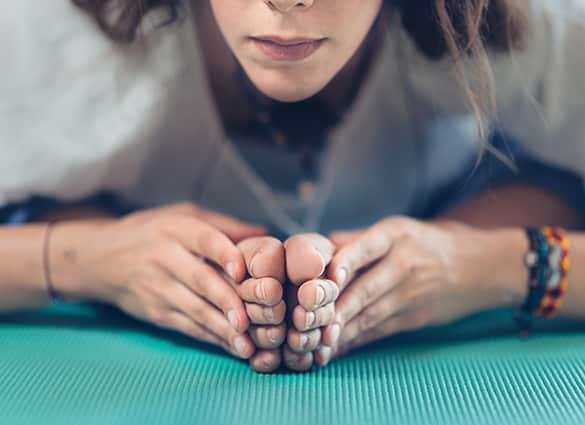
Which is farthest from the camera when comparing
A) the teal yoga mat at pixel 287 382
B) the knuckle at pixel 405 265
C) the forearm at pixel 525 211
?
the forearm at pixel 525 211

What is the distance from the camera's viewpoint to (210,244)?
0.56 meters

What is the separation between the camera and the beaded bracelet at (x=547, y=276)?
0.63 meters

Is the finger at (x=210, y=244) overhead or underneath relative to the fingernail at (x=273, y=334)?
overhead

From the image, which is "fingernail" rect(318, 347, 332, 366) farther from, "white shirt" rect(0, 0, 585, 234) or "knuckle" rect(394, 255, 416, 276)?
"white shirt" rect(0, 0, 585, 234)

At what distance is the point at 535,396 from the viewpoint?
1.65 ft

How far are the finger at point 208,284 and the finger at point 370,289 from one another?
0.23 ft

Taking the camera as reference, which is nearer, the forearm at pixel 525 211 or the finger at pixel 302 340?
the finger at pixel 302 340

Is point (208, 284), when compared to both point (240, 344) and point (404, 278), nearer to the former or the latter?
point (240, 344)

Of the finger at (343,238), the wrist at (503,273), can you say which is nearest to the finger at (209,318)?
the finger at (343,238)

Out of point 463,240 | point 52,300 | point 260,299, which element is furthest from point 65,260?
point 463,240

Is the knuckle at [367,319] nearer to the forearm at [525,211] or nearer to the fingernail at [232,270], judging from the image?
the fingernail at [232,270]

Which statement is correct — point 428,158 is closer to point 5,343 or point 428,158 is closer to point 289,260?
point 289,260

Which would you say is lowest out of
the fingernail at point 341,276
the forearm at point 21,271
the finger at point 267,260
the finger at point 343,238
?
the forearm at point 21,271

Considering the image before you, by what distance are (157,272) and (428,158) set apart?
35 cm
